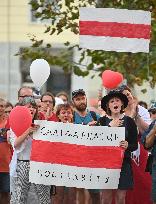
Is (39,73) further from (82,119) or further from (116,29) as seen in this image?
(116,29)

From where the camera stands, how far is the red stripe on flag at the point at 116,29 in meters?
11.0

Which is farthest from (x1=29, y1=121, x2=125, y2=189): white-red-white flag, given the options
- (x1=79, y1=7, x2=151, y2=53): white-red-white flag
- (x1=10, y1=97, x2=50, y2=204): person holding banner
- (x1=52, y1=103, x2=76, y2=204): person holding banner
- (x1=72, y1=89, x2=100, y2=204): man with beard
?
(x1=79, y1=7, x2=151, y2=53): white-red-white flag

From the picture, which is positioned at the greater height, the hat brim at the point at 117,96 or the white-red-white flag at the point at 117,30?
the white-red-white flag at the point at 117,30

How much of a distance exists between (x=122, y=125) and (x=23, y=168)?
1202 mm

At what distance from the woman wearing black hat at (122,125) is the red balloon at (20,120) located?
80cm

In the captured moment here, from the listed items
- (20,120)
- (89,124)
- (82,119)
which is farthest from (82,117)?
(20,120)

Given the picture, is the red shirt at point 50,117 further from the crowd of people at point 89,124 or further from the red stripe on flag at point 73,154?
the red stripe on flag at point 73,154

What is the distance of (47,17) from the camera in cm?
1479

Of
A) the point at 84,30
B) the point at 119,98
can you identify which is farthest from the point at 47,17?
the point at 119,98

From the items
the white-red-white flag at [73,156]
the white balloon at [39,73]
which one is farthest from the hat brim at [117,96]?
the white balloon at [39,73]

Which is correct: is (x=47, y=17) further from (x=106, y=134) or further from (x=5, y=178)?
(x=106, y=134)

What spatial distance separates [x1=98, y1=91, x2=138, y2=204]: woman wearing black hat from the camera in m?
8.77

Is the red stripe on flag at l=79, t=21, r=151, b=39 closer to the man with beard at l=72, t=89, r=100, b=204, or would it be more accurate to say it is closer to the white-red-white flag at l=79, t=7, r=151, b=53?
the white-red-white flag at l=79, t=7, r=151, b=53

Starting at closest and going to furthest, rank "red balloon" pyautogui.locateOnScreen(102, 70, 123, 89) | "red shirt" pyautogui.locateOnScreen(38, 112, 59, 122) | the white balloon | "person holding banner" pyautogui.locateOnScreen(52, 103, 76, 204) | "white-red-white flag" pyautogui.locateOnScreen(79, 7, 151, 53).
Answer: "red shirt" pyautogui.locateOnScreen(38, 112, 59, 122), "person holding banner" pyautogui.locateOnScreen(52, 103, 76, 204), the white balloon, "red balloon" pyautogui.locateOnScreen(102, 70, 123, 89), "white-red-white flag" pyautogui.locateOnScreen(79, 7, 151, 53)
